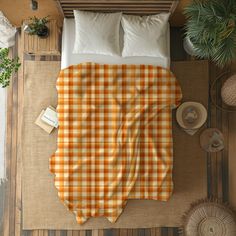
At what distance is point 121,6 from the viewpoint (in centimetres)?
311

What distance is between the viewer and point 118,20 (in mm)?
3102

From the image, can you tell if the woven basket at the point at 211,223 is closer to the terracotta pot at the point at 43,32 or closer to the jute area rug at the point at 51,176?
the jute area rug at the point at 51,176

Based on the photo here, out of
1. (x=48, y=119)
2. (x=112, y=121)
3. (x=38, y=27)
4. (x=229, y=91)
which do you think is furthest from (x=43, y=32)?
(x=229, y=91)

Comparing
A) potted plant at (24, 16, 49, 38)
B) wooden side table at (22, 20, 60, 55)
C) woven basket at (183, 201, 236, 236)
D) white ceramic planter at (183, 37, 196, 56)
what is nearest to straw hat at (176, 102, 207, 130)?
white ceramic planter at (183, 37, 196, 56)

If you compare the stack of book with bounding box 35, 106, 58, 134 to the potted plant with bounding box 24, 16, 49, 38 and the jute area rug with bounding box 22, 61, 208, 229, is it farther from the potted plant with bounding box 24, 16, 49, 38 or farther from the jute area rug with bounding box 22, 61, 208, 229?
the potted plant with bounding box 24, 16, 49, 38

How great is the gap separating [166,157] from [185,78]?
89cm

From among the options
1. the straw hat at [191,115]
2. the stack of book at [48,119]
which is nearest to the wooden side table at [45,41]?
the stack of book at [48,119]

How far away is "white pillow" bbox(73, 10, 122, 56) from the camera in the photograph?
3018 mm

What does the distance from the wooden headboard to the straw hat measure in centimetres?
93

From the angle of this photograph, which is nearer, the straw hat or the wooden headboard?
the wooden headboard

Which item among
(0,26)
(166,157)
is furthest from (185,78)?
(0,26)

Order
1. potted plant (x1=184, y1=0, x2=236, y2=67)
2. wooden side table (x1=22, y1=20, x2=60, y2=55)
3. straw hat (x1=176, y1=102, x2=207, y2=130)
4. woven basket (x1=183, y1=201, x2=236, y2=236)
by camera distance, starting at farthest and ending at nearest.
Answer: straw hat (x1=176, y1=102, x2=207, y2=130)
woven basket (x1=183, y1=201, x2=236, y2=236)
wooden side table (x1=22, y1=20, x2=60, y2=55)
potted plant (x1=184, y1=0, x2=236, y2=67)

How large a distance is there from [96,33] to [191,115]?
1.22 metres

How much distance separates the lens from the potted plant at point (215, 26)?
2.56 m
